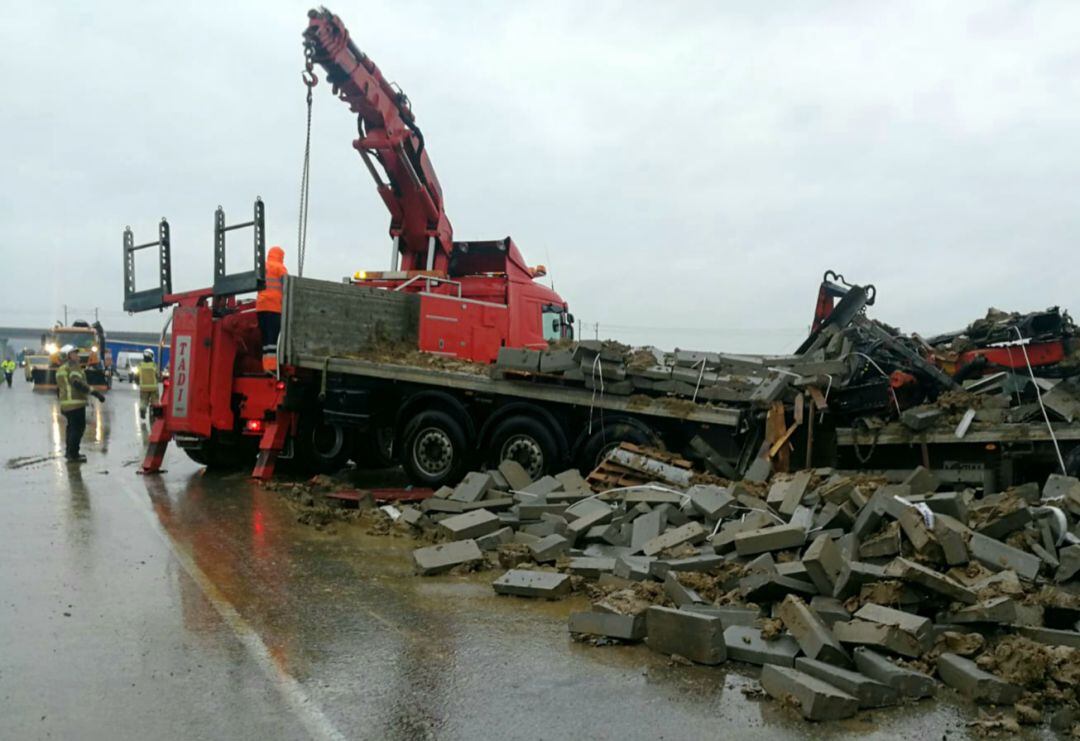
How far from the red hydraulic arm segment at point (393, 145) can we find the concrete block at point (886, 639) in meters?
10.4

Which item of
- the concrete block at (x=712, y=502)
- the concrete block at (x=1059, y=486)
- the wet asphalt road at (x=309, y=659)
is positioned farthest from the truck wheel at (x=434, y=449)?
the concrete block at (x=1059, y=486)

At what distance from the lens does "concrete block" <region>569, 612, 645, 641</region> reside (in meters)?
5.30

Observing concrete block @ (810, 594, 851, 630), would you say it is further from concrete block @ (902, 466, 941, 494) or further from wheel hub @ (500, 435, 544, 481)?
wheel hub @ (500, 435, 544, 481)

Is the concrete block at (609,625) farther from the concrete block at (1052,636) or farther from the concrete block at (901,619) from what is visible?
the concrete block at (1052,636)

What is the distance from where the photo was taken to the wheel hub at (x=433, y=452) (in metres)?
11.3

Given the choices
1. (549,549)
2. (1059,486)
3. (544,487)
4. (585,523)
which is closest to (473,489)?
(544,487)

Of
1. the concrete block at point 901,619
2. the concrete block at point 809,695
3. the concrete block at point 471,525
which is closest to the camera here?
the concrete block at point 809,695

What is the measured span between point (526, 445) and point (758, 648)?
6134 millimetres

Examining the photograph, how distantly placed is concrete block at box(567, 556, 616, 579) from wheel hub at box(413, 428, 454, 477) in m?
4.44

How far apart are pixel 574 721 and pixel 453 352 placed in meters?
8.96

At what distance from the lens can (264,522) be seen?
934cm

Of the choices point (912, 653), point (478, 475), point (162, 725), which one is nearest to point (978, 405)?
point (912, 653)

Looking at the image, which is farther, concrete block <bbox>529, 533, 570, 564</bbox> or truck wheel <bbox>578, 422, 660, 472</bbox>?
truck wheel <bbox>578, 422, 660, 472</bbox>

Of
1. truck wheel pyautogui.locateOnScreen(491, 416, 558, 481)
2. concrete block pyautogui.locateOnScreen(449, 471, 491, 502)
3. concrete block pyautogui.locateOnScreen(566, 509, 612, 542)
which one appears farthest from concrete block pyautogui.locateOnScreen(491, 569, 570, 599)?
truck wheel pyautogui.locateOnScreen(491, 416, 558, 481)
